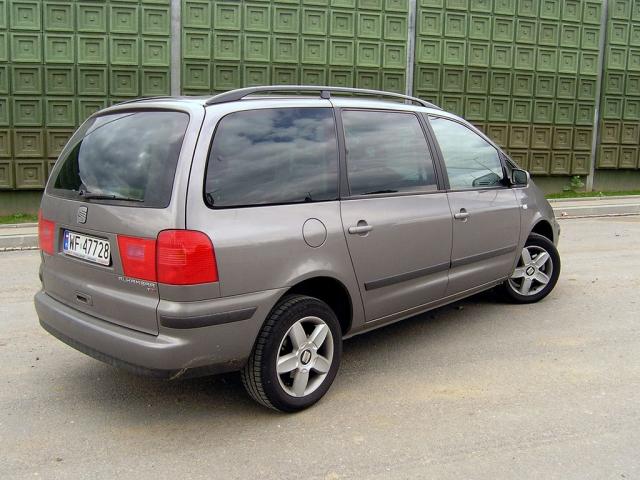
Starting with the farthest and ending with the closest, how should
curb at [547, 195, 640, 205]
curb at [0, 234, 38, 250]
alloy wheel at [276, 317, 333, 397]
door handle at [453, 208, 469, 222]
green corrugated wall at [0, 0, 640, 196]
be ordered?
curb at [547, 195, 640, 205] < green corrugated wall at [0, 0, 640, 196] < curb at [0, 234, 38, 250] < door handle at [453, 208, 469, 222] < alloy wheel at [276, 317, 333, 397]

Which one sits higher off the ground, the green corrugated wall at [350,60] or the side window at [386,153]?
the green corrugated wall at [350,60]

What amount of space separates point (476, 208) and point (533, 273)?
1250 mm

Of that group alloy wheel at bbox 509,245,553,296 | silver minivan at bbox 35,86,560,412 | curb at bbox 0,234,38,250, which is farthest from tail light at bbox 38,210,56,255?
curb at bbox 0,234,38,250

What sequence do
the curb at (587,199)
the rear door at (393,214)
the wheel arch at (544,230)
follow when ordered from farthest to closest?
the curb at (587,199) → the wheel arch at (544,230) → the rear door at (393,214)

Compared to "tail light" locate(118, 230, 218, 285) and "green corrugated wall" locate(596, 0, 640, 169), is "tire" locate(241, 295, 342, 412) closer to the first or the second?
"tail light" locate(118, 230, 218, 285)

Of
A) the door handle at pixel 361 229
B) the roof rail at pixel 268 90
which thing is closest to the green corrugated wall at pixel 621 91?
the roof rail at pixel 268 90

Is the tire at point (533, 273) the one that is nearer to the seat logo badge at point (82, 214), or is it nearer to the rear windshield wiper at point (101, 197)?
the rear windshield wiper at point (101, 197)

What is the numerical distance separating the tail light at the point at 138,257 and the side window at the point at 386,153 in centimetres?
128

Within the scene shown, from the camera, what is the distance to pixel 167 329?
295 cm

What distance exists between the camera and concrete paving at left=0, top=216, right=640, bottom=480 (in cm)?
287

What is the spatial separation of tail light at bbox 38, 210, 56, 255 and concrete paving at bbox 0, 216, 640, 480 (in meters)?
0.84

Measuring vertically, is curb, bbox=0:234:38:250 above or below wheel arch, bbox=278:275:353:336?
below

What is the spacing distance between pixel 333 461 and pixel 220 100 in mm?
1920

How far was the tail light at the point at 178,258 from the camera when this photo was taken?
293cm
